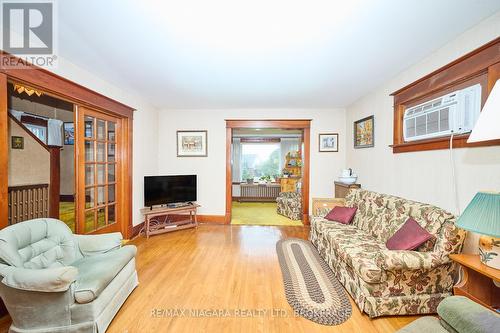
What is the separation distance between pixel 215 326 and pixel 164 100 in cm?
363

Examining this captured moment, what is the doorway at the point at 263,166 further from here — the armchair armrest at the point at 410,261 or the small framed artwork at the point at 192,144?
the armchair armrest at the point at 410,261

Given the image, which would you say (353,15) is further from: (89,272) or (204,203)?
(204,203)

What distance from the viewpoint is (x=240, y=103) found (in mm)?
4043

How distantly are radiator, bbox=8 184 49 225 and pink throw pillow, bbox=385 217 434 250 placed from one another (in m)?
4.81

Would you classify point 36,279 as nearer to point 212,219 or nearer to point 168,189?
point 168,189

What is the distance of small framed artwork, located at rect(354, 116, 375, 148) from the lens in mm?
3357

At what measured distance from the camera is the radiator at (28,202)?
2939mm

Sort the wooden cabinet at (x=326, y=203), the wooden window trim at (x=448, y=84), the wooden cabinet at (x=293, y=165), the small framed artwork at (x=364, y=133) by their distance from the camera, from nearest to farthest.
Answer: the wooden window trim at (x=448, y=84) < the small framed artwork at (x=364, y=133) < the wooden cabinet at (x=326, y=203) < the wooden cabinet at (x=293, y=165)

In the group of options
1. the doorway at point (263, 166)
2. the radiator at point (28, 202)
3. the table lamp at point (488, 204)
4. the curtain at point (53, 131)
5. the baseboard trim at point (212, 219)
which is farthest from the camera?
the doorway at point (263, 166)

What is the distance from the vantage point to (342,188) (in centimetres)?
388

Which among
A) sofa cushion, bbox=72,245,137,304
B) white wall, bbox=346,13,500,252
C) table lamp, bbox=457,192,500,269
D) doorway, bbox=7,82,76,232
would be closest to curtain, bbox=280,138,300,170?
white wall, bbox=346,13,500,252

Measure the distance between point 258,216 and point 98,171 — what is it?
348 cm

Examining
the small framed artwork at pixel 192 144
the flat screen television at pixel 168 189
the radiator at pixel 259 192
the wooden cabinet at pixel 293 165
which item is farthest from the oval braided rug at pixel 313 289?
the wooden cabinet at pixel 293 165

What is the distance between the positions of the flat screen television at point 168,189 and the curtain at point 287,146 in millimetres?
4044
